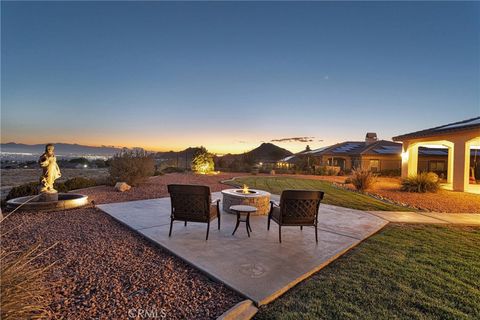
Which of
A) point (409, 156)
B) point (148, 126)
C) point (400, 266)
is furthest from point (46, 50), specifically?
point (409, 156)

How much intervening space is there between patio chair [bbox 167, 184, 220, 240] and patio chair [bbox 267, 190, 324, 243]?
136 centimetres

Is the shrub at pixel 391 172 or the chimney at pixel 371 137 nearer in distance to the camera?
the shrub at pixel 391 172

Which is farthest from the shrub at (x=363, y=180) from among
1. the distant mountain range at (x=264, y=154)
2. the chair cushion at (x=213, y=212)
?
the distant mountain range at (x=264, y=154)

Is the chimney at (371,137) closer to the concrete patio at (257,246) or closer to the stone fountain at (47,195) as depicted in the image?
the concrete patio at (257,246)

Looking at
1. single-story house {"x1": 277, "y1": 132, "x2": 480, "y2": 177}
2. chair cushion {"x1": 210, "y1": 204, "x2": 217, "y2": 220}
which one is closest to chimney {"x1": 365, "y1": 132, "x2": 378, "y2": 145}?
single-story house {"x1": 277, "y1": 132, "x2": 480, "y2": 177}

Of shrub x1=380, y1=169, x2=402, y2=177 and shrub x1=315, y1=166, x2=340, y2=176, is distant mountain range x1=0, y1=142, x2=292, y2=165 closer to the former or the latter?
shrub x1=315, y1=166, x2=340, y2=176

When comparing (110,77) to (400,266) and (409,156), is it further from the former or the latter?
(409,156)

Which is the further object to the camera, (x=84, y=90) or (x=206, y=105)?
(x=206, y=105)

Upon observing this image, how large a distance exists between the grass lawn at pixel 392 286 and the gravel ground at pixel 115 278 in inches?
30.1

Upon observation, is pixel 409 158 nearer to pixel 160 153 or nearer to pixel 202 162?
pixel 202 162

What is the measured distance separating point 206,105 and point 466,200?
14.5 meters

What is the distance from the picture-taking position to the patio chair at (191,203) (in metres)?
4.29

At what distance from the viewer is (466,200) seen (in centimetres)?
951

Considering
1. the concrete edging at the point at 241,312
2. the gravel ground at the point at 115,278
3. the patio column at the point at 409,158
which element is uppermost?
the patio column at the point at 409,158
